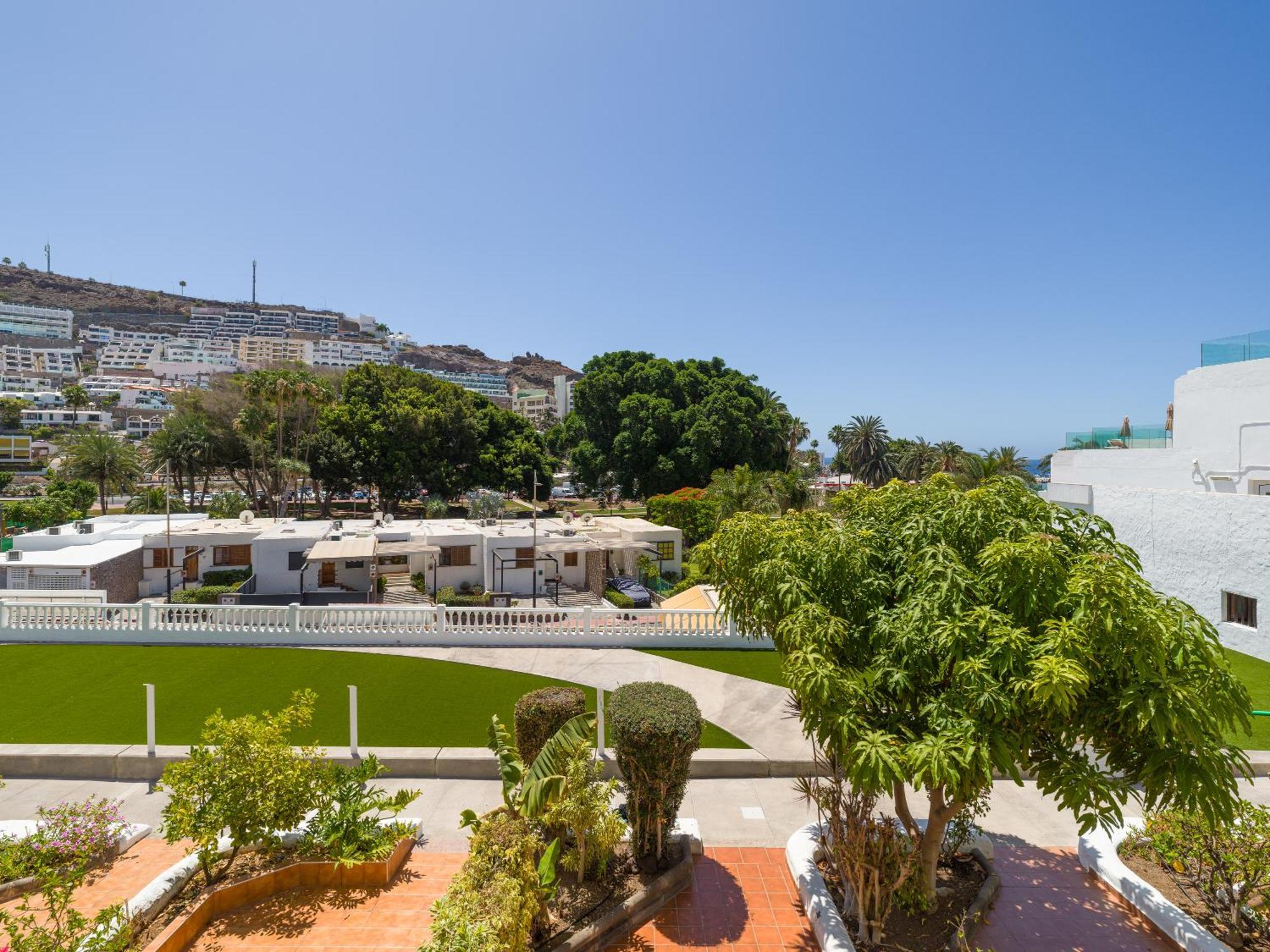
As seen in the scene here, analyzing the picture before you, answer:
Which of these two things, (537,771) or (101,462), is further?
(101,462)

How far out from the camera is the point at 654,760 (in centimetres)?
681

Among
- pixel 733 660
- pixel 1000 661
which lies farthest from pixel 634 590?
pixel 1000 661

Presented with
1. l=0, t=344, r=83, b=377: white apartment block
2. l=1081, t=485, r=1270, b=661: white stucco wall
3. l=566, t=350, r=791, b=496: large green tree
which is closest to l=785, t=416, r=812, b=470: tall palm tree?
l=566, t=350, r=791, b=496: large green tree

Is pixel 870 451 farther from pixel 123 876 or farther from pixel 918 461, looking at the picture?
pixel 123 876

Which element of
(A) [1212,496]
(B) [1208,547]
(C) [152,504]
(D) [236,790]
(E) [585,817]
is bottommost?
(E) [585,817]

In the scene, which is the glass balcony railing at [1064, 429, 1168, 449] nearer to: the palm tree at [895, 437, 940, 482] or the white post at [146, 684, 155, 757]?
the palm tree at [895, 437, 940, 482]

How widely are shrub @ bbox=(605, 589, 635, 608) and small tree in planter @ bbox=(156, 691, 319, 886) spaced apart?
18.5 metres

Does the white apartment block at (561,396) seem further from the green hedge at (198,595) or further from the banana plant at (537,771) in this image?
the banana plant at (537,771)

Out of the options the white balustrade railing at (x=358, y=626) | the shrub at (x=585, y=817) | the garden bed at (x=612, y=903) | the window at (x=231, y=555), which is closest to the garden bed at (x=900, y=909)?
the garden bed at (x=612, y=903)

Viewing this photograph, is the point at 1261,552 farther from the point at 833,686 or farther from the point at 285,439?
the point at 285,439

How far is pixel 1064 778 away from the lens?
473cm

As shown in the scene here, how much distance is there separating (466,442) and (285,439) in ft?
45.8

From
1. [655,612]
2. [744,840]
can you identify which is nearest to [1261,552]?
[655,612]

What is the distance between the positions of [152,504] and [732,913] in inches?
2264
